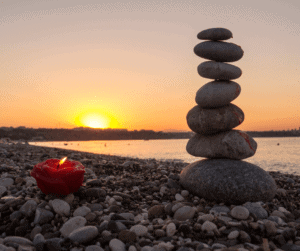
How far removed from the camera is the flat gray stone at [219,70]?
21.3ft

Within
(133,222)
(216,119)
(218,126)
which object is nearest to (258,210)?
(218,126)

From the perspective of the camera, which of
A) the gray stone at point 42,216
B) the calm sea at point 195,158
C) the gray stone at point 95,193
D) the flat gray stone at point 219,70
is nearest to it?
the gray stone at point 42,216

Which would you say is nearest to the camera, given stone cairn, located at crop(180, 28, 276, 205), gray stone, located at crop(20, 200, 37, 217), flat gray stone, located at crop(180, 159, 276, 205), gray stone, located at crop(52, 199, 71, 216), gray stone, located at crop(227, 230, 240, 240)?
gray stone, located at crop(227, 230, 240, 240)

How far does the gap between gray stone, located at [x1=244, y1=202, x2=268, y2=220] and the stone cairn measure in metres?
0.75

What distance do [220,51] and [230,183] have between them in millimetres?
3318

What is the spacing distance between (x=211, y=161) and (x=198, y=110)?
1.40m

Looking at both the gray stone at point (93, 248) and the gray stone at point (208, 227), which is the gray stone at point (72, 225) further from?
the gray stone at point (208, 227)

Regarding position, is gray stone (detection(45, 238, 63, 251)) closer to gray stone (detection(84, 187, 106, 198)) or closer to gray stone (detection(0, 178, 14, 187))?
gray stone (detection(84, 187, 106, 198))

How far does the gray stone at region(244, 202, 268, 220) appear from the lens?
4.72m

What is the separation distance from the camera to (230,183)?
5547 mm

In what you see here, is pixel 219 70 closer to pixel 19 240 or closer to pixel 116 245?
pixel 116 245

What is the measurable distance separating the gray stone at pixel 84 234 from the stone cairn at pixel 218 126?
9.45 ft

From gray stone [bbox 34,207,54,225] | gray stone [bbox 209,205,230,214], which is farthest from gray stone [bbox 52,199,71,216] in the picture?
gray stone [bbox 209,205,230,214]

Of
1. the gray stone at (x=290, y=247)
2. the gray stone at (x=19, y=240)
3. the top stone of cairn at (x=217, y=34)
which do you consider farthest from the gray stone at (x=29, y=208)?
the top stone of cairn at (x=217, y=34)
